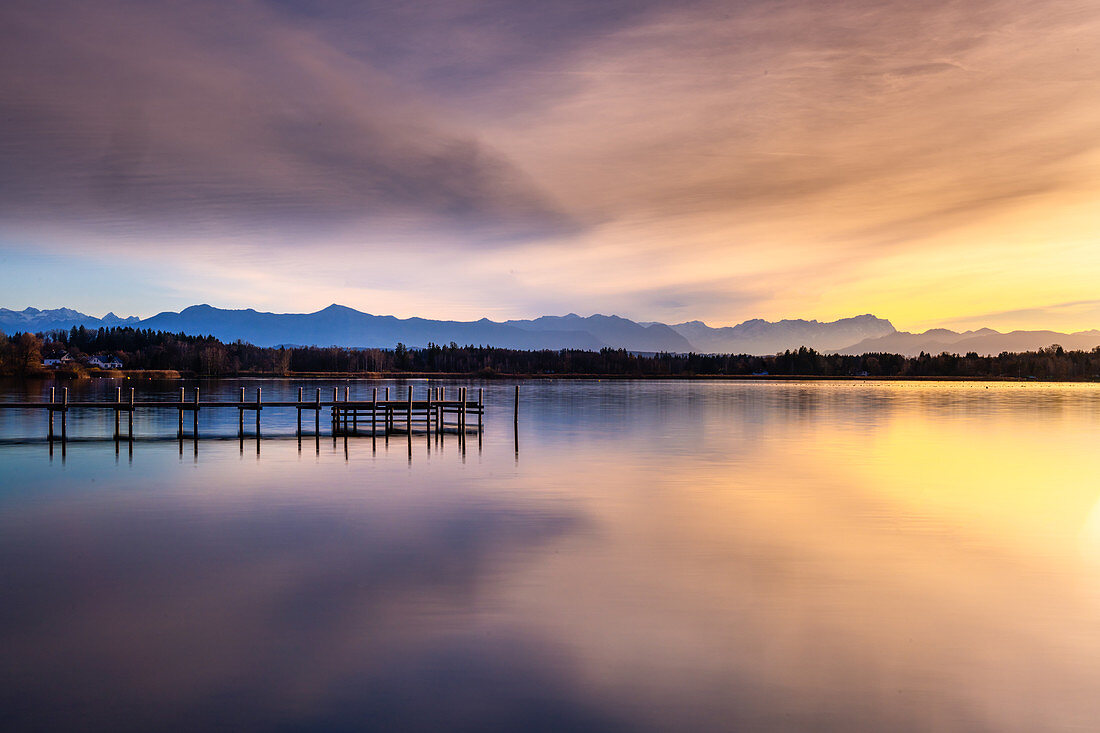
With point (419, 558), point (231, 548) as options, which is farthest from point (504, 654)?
point (231, 548)

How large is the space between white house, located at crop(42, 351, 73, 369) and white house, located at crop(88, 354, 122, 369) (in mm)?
6529

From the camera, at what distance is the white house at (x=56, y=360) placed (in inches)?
6545

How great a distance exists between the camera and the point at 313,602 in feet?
37.2

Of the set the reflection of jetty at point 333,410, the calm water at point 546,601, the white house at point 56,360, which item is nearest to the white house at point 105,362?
the white house at point 56,360

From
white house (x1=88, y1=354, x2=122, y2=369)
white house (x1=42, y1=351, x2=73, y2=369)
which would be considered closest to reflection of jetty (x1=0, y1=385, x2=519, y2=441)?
white house (x1=42, y1=351, x2=73, y2=369)

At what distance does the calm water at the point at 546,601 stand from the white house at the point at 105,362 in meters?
194

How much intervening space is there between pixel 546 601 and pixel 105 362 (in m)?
223

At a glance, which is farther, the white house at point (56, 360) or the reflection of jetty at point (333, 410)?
the white house at point (56, 360)

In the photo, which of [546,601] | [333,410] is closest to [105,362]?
[333,410]

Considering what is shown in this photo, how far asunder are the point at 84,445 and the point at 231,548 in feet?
81.3

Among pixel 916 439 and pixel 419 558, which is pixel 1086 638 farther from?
pixel 916 439

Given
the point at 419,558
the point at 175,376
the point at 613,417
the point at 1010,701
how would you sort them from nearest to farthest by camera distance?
the point at 1010,701
the point at 419,558
the point at 613,417
the point at 175,376

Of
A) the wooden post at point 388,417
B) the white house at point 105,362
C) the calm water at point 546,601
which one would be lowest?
the calm water at point 546,601

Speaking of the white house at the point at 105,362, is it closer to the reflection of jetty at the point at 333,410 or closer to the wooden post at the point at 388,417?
the reflection of jetty at the point at 333,410
